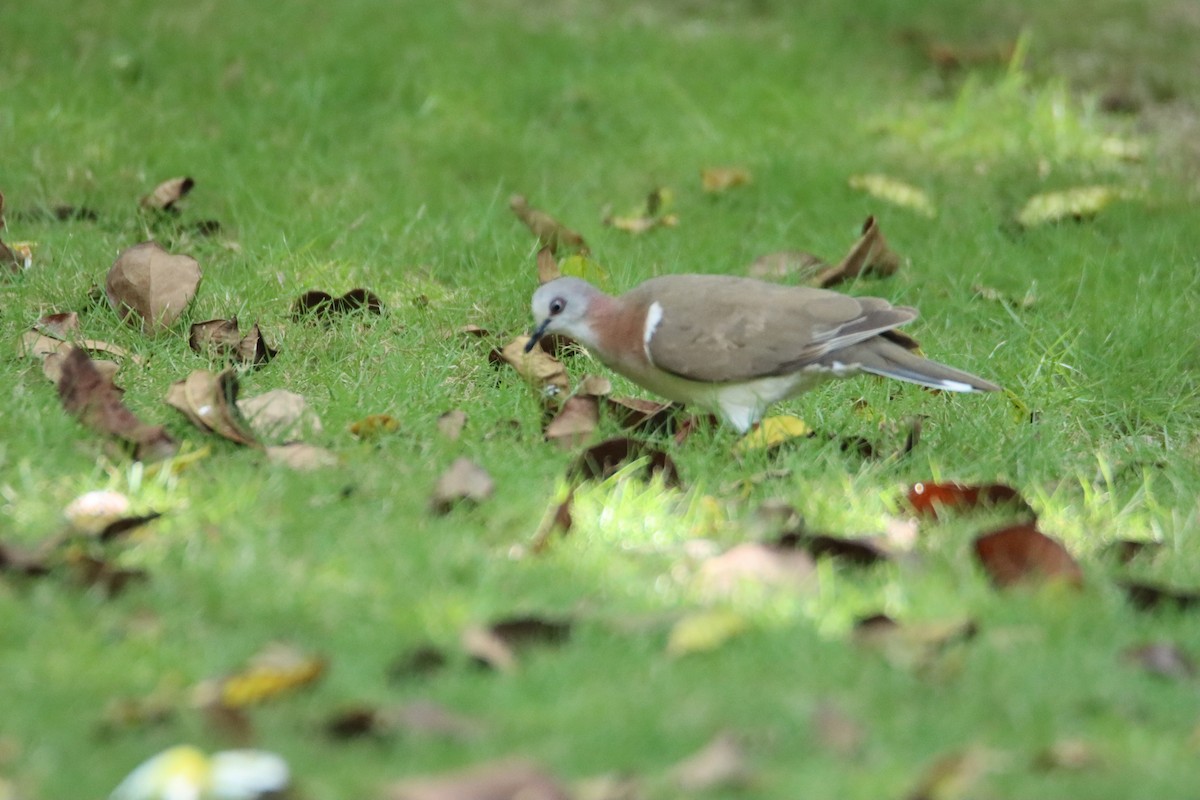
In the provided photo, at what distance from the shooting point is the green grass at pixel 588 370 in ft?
8.81

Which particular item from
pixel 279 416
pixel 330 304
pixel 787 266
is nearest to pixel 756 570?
pixel 279 416

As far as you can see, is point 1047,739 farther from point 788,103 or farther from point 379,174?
point 788,103

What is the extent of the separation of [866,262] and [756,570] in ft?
8.75

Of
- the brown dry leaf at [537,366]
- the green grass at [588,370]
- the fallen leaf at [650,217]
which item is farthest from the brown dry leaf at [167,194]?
the brown dry leaf at [537,366]

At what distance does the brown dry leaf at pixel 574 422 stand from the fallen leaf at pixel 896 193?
267 centimetres

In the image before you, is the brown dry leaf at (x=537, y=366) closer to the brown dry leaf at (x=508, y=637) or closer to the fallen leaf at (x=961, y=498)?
the fallen leaf at (x=961, y=498)

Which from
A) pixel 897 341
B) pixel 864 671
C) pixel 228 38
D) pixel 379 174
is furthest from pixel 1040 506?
pixel 228 38

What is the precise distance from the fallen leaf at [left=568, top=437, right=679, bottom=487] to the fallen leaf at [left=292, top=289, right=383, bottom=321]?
57.3 inches

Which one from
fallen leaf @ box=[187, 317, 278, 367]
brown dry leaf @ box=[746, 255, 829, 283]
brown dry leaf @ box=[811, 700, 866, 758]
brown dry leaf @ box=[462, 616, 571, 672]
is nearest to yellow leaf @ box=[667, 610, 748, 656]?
brown dry leaf @ box=[462, 616, 571, 672]

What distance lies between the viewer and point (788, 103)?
7461 millimetres

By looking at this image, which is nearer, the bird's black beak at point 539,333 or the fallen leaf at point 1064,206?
the bird's black beak at point 539,333

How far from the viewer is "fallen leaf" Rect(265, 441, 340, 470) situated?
3.83m

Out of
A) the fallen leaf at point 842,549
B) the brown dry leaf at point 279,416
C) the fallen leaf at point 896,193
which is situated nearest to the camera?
the fallen leaf at point 842,549

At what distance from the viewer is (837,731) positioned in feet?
8.54
